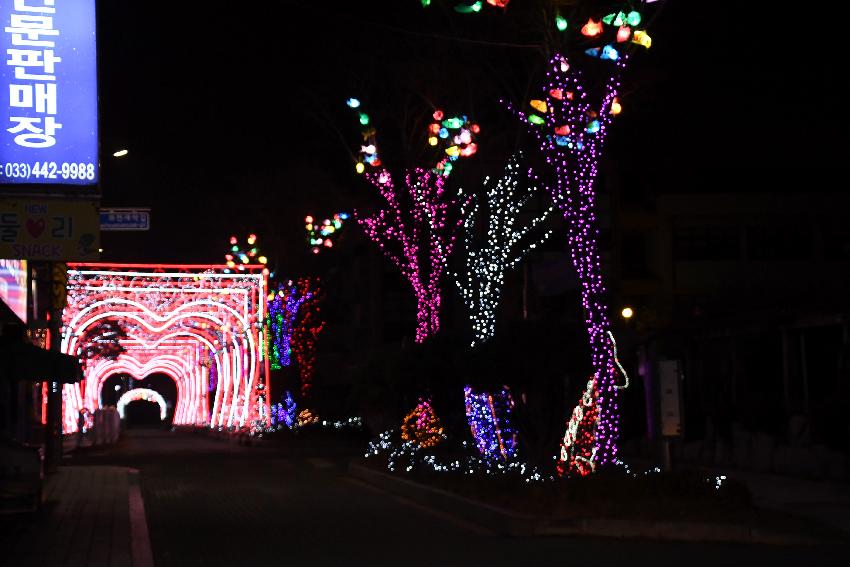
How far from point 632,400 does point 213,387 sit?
174ft

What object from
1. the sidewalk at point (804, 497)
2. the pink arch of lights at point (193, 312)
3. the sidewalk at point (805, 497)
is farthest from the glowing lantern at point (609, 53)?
the pink arch of lights at point (193, 312)

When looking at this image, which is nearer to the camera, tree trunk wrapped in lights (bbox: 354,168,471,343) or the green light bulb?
the green light bulb

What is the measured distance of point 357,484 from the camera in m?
24.5

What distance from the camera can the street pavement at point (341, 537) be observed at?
12.8 m

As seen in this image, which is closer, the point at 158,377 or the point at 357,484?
the point at 357,484

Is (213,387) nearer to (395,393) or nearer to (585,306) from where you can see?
(395,393)

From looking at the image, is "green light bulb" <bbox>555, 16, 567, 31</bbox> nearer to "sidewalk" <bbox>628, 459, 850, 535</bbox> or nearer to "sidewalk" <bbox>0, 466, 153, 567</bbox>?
"sidewalk" <bbox>628, 459, 850, 535</bbox>

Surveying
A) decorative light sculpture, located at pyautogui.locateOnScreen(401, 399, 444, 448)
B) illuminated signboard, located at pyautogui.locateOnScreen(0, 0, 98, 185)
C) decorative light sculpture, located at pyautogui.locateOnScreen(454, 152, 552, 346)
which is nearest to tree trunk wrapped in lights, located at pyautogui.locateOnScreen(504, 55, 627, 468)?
decorative light sculpture, located at pyautogui.locateOnScreen(454, 152, 552, 346)

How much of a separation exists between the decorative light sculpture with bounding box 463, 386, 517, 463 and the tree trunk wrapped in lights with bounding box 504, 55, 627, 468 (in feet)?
11.5

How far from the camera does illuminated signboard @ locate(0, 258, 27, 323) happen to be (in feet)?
67.1

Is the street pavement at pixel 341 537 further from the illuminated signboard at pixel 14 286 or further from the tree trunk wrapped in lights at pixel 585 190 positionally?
the illuminated signboard at pixel 14 286

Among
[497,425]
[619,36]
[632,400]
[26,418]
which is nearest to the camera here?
[619,36]

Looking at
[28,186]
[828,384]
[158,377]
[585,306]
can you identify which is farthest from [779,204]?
[158,377]

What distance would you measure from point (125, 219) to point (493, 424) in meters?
9.39
